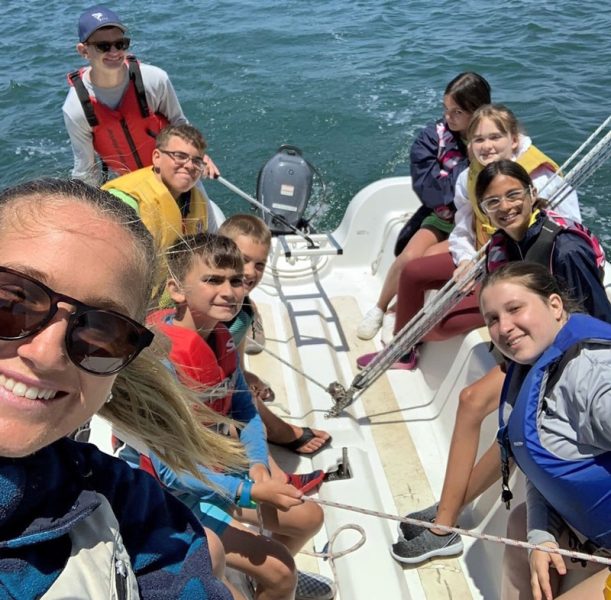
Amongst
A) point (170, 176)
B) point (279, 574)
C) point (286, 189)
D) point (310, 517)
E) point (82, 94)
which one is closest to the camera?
point (279, 574)

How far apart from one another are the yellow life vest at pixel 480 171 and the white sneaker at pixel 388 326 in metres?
0.71

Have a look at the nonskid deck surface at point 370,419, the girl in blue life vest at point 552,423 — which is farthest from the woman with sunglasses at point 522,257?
the girl in blue life vest at point 552,423

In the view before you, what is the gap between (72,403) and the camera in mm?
816

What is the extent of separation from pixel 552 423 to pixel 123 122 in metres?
2.48

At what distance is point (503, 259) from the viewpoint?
7.81 ft

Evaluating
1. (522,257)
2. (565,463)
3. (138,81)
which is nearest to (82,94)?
(138,81)

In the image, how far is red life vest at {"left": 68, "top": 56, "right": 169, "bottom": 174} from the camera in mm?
3152

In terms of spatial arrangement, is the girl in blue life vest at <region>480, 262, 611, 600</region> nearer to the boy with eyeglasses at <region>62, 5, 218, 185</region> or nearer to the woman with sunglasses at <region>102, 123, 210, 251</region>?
the woman with sunglasses at <region>102, 123, 210, 251</region>

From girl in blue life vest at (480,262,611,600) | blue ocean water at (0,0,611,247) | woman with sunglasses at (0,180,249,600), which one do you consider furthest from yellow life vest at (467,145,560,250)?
blue ocean water at (0,0,611,247)

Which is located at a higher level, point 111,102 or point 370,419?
point 111,102

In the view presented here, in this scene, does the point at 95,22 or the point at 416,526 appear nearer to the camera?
the point at 416,526

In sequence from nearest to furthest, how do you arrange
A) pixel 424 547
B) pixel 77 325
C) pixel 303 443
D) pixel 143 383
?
pixel 77 325 < pixel 143 383 < pixel 424 547 < pixel 303 443

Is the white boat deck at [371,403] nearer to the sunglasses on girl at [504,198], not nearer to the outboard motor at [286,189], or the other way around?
the outboard motor at [286,189]

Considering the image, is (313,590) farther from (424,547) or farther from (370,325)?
(370,325)
